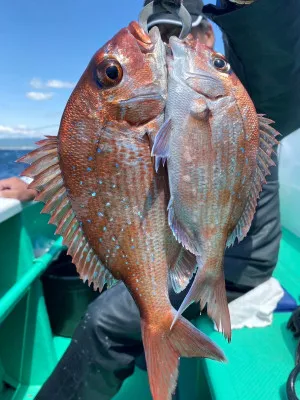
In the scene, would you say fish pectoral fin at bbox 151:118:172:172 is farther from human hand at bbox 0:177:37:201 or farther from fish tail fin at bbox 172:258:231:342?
human hand at bbox 0:177:37:201

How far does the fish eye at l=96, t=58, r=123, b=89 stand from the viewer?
2.32 feet

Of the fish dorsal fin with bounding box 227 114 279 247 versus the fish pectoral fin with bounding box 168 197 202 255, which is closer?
the fish pectoral fin with bounding box 168 197 202 255

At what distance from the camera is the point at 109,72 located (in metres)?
0.71

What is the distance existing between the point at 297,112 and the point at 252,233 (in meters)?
0.61

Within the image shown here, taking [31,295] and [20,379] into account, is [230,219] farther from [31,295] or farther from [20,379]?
[20,379]

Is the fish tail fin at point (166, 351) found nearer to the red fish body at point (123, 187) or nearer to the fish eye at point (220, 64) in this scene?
the red fish body at point (123, 187)

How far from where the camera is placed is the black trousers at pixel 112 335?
160 cm

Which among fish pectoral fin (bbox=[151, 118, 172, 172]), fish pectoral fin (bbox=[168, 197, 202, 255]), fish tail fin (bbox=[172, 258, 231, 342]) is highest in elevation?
fish pectoral fin (bbox=[151, 118, 172, 172])

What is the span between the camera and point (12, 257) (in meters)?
1.98

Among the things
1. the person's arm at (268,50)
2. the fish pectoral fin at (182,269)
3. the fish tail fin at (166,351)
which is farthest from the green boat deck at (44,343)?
the person's arm at (268,50)

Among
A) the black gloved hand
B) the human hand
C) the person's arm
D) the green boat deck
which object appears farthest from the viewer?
the human hand

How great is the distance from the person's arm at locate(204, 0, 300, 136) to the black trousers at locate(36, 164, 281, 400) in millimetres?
492

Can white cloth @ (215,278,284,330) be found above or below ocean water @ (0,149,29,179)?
below

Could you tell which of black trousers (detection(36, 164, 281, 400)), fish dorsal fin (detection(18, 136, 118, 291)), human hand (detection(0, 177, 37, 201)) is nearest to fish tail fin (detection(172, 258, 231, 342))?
fish dorsal fin (detection(18, 136, 118, 291))
